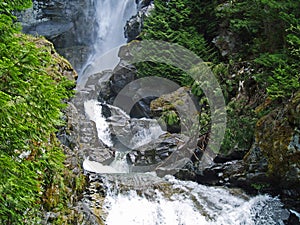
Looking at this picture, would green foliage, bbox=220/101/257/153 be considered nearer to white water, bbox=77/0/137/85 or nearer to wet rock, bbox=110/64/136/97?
wet rock, bbox=110/64/136/97

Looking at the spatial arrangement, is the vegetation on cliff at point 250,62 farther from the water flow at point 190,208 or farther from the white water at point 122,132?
the white water at point 122,132

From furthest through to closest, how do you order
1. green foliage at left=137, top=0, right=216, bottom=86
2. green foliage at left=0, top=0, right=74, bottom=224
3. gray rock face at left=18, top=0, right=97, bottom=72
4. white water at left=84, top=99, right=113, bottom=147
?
gray rock face at left=18, top=0, right=97, bottom=72 < white water at left=84, top=99, right=113, bottom=147 < green foliage at left=137, top=0, right=216, bottom=86 < green foliage at left=0, top=0, right=74, bottom=224

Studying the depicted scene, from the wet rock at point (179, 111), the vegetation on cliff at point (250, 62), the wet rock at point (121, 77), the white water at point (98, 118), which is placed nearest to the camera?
the vegetation on cliff at point (250, 62)

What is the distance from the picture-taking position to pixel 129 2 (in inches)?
1030

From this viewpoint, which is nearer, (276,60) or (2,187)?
(2,187)

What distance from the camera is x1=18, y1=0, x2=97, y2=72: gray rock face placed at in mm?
23812

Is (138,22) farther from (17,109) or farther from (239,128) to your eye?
(17,109)

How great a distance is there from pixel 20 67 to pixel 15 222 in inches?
63.2

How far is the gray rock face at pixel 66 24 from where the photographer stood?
23812 millimetres

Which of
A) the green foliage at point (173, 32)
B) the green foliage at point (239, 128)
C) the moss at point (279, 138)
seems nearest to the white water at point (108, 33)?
the green foliage at point (173, 32)

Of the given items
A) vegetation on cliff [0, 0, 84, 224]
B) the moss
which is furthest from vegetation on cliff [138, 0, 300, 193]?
vegetation on cliff [0, 0, 84, 224]

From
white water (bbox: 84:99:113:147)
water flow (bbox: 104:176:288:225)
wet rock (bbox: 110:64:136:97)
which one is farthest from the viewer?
wet rock (bbox: 110:64:136:97)

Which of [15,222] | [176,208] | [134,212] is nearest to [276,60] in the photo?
[176,208]

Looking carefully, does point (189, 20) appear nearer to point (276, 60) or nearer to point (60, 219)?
point (276, 60)
